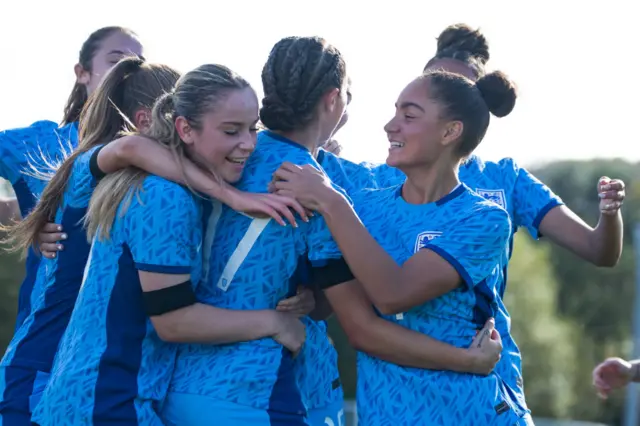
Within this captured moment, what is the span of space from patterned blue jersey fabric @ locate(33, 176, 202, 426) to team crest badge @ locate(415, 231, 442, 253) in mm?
810

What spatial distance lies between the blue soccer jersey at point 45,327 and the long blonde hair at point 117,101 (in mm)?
101

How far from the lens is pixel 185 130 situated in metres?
4.09

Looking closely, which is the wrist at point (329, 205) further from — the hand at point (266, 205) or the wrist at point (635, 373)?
the wrist at point (635, 373)

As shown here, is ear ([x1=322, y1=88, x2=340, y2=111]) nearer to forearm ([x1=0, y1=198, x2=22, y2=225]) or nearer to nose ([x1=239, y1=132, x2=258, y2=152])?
nose ([x1=239, y1=132, x2=258, y2=152])

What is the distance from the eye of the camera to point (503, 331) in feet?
15.2

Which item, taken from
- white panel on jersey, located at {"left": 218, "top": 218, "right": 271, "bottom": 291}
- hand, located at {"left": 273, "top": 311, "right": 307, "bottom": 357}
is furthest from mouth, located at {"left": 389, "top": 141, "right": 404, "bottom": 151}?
hand, located at {"left": 273, "top": 311, "right": 307, "bottom": 357}

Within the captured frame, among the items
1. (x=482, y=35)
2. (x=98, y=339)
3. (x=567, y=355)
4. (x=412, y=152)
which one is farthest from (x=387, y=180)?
(x=567, y=355)

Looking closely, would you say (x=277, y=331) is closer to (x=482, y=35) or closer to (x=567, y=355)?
(x=482, y=35)

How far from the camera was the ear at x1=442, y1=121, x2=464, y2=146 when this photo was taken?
435 cm

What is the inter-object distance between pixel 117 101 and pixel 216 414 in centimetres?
131

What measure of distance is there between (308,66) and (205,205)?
0.62m

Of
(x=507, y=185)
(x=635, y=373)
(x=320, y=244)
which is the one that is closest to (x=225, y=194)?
(x=320, y=244)

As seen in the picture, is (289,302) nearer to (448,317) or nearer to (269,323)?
(269,323)

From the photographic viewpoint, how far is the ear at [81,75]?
228 inches
